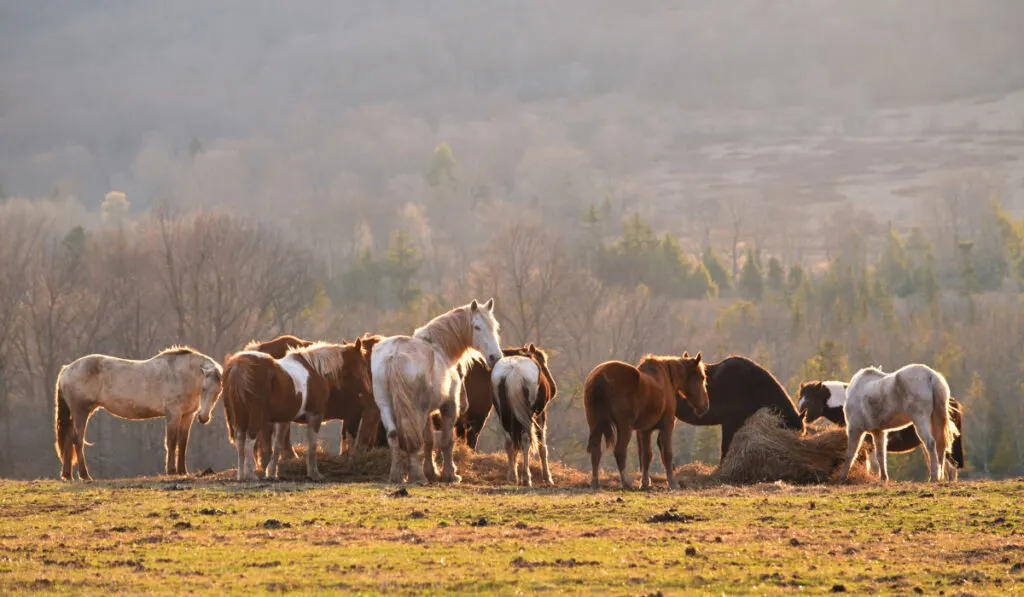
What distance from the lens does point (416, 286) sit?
12494 centimetres

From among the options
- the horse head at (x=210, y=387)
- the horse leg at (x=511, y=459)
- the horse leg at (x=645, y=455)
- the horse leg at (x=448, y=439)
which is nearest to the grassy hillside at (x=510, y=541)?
the horse leg at (x=645, y=455)

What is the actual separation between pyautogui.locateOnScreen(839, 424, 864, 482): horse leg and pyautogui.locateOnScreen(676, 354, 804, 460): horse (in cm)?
186

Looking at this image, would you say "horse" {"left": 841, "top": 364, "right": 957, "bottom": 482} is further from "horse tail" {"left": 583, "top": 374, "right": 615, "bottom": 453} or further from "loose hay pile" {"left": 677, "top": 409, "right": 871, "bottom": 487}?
"horse tail" {"left": 583, "top": 374, "right": 615, "bottom": 453}

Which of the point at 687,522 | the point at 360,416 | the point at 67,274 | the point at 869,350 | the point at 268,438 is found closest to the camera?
the point at 687,522

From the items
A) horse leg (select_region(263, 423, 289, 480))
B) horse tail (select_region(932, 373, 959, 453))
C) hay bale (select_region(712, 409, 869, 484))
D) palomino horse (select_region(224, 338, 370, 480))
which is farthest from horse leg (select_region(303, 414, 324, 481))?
horse tail (select_region(932, 373, 959, 453))

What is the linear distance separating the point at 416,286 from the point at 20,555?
11411 centimetres

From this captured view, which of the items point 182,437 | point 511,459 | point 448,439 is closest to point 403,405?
point 448,439

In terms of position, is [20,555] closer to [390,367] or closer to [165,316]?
[390,367]

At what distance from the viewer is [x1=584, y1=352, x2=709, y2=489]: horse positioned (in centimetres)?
1741

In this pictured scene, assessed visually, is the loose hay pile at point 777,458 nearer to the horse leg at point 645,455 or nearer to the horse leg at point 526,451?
the horse leg at point 645,455

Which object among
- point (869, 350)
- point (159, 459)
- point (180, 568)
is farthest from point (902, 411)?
point (869, 350)

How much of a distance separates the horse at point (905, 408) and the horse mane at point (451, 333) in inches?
270

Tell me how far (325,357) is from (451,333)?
96.1 inches

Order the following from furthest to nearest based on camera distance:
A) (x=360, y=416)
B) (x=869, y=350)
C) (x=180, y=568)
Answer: (x=869, y=350) → (x=360, y=416) → (x=180, y=568)
